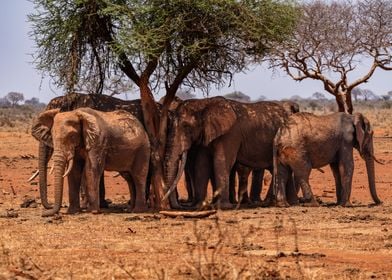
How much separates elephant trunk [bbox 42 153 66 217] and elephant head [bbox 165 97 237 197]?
82.2 inches

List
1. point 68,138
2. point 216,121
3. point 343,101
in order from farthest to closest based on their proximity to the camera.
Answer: point 343,101 → point 216,121 → point 68,138

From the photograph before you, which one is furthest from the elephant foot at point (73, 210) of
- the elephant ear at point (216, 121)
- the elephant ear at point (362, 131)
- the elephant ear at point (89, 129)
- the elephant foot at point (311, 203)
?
the elephant ear at point (362, 131)

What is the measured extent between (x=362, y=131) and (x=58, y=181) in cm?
552

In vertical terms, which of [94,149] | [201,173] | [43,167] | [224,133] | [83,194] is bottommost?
[83,194]

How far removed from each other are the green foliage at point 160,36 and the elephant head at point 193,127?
1.63 feet

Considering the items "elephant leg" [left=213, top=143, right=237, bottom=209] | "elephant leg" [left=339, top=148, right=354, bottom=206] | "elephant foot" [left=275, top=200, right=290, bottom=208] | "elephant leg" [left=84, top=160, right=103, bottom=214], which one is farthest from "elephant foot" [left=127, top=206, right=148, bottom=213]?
"elephant leg" [left=339, top=148, right=354, bottom=206]

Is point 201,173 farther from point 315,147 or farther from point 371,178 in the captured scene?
point 371,178

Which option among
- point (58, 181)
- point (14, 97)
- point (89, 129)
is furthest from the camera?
point (14, 97)

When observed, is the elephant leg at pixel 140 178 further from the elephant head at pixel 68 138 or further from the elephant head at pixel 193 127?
the elephant head at pixel 68 138

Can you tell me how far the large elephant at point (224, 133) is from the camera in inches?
643

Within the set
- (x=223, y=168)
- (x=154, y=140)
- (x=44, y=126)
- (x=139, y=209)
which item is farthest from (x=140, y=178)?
(x=44, y=126)

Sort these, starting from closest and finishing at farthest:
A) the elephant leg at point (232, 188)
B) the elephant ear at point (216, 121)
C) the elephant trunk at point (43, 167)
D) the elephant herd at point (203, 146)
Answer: the elephant herd at point (203, 146) → the elephant trunk at point (43, 167) → the elephant ear at point (216, 121) → the elephant leg at point (232, 188)

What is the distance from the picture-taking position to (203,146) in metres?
Result: 16.8

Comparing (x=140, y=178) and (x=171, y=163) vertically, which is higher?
(x=171, y=163)
